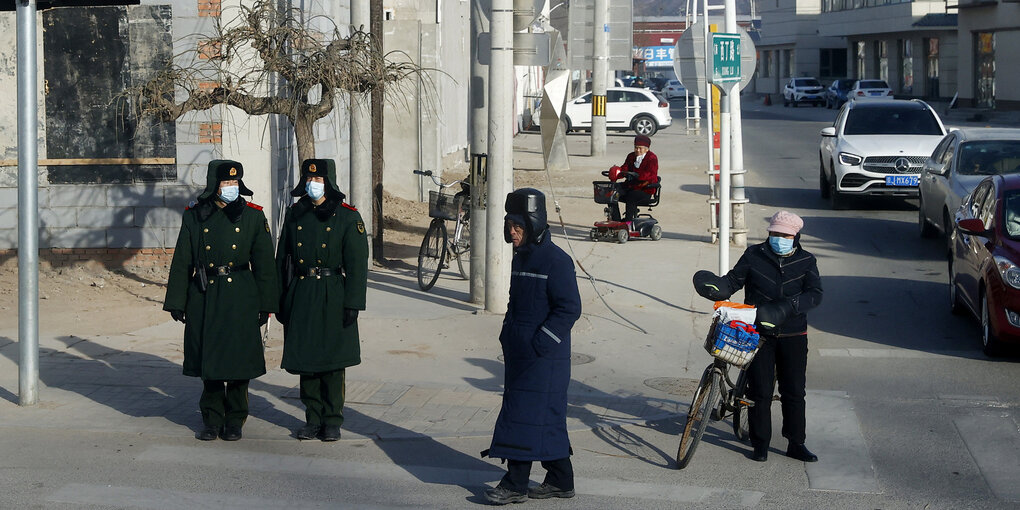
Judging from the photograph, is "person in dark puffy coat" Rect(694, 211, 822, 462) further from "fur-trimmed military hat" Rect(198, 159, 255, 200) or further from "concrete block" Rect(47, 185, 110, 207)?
"concrete block" Rect(47, 185, 110, 207)

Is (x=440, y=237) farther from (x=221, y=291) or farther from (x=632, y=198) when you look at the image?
(x=221, y=291)

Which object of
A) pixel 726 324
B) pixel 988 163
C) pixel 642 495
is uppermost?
pixel 988 163

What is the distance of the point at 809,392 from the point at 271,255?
4024mm

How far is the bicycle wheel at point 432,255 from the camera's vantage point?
12.6 meters

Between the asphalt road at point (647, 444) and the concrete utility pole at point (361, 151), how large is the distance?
3.27 ft

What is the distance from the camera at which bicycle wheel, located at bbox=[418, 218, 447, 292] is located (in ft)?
41.4

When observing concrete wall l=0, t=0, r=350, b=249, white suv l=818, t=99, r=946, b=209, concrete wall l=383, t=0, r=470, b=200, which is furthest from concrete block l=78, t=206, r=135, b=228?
white suv l=818, t=99, r=946, b=209

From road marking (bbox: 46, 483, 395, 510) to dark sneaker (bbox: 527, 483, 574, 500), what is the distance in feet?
2.63

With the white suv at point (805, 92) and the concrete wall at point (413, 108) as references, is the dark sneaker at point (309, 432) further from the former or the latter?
the white suv at point (805, 92)

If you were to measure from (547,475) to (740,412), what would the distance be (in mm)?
1671

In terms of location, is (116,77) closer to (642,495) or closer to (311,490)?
(311,490)

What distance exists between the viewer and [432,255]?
12.8 meters

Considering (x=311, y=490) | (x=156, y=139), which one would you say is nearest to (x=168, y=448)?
(x=311, y=490)

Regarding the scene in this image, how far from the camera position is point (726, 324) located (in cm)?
677
